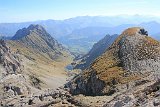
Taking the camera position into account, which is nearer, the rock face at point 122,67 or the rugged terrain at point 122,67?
the rugged terrain at point 122,67

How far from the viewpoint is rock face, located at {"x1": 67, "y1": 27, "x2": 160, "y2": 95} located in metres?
65.1

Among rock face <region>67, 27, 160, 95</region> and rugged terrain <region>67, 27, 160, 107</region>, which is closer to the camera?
rugged terrain <region>67, 27, 160, 107</region>

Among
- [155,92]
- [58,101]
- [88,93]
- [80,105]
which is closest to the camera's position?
[155,92]

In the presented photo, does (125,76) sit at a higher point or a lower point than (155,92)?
lower

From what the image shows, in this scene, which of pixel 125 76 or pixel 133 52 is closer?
pixel 125 76

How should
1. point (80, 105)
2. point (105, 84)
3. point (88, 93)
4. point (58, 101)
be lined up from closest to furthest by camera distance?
point (80, 105), point (58, 101), point (105, 84), point (88, 93)

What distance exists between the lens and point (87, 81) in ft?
241

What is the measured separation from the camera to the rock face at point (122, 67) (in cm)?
6506

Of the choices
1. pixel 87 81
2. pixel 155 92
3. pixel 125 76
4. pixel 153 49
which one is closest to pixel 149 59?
pixel 153 49

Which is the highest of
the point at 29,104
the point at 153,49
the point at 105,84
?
the point at 153,49

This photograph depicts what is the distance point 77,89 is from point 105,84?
9611mm

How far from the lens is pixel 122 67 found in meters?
71.3

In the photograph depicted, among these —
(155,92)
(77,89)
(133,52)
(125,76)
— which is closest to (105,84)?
(125,76)

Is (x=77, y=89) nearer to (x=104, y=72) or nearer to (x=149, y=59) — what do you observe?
(x=104, y=72)
